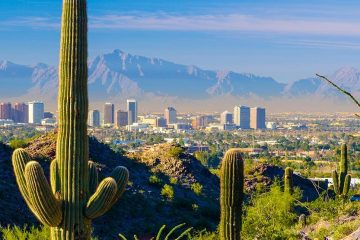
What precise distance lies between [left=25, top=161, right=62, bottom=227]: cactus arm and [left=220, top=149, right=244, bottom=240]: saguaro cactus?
124 inches

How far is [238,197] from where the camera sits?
11.9m

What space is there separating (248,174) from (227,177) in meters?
32.7

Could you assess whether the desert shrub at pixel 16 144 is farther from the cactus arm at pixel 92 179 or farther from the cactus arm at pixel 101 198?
the cactus arm at pixel 101 198

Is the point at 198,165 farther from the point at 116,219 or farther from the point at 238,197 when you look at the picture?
the point at 238,197

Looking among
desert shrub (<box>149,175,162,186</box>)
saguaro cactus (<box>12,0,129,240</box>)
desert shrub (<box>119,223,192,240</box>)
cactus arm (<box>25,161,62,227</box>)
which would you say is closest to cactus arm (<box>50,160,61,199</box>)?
saguaro cactus (<box>12,0,129,240</box>)

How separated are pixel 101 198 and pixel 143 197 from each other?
72.2 feet

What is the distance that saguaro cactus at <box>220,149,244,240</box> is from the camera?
1177cm

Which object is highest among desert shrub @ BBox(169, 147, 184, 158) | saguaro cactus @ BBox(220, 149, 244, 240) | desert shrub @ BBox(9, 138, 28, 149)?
saguaro cactus @ BBox(220, 149, 244, 240)

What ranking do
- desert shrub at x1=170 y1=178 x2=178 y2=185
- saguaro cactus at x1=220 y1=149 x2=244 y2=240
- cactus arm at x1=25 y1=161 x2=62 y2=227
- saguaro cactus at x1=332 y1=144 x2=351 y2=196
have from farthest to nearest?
desert shrub at x1=170 y1=178 x2=178 y2=185
saguaro cactus at x1=332 y1=144 x2=351 y2=196
saguaro cactus at x1=220 y1=149 x2=244 y2=240
cactus arm at x1=25 y1=161 x2=62 y2=227

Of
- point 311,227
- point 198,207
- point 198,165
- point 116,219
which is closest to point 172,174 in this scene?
point 198,165

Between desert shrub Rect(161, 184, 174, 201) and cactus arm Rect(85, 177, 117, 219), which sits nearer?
cactus arm Rect(85, 177, 117, 219)

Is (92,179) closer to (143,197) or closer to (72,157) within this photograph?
(72,157)

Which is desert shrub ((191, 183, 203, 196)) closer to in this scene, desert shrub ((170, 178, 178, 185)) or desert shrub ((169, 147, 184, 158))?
desert shrub ((170, 178, 178, 185))

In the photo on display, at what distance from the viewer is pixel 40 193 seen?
32.3 ft
